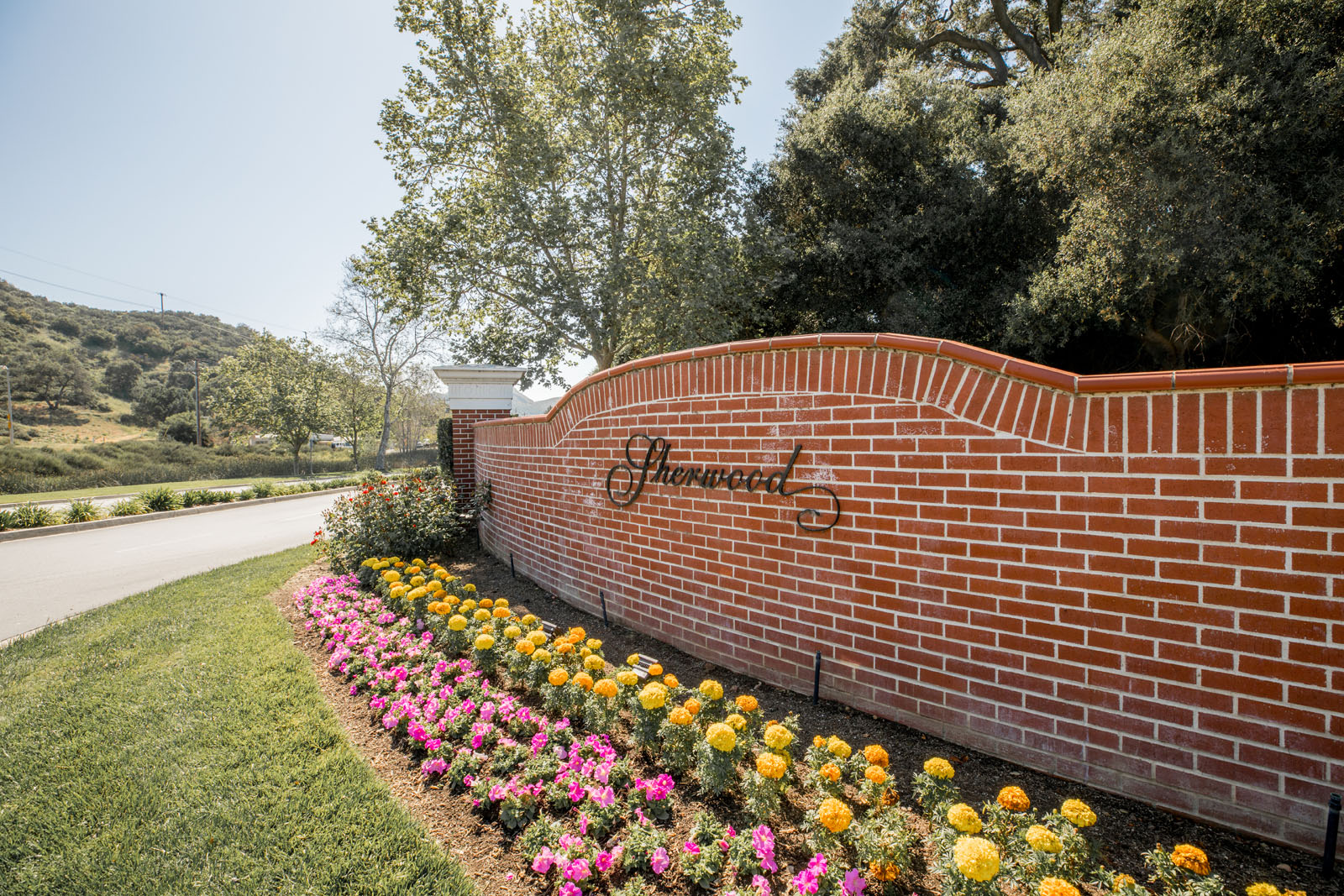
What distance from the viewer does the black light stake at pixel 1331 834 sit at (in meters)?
1.94

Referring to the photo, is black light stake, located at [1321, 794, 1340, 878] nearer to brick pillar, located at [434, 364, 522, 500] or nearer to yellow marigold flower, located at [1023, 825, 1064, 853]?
yellow marigold flower, located at [1023, 825, 1064, 853]

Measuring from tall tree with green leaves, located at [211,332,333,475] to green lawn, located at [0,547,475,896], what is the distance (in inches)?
1318

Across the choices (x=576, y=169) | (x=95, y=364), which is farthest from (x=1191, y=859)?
(x=95, y=364)

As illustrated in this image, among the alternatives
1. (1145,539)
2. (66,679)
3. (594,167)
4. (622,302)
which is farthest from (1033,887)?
(594,167)

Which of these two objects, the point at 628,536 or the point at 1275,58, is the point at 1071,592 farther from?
the point at 1275,58

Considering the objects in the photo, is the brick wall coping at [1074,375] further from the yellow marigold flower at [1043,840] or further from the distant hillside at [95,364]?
the distant hillside at [95,364]

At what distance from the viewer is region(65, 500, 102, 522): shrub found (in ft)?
41.0

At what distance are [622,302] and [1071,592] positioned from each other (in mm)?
Result: 11961

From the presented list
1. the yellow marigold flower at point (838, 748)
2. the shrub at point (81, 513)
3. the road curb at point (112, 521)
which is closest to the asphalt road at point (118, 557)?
the road curb at point (112, 521)

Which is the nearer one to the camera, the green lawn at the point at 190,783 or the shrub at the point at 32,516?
the green lawn at the point at 190,783

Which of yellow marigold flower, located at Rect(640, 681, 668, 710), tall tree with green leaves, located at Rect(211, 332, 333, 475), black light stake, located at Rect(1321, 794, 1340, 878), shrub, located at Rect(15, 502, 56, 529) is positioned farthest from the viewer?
tall tree with green leaves, located at Rect(211, 332, 333, 475)

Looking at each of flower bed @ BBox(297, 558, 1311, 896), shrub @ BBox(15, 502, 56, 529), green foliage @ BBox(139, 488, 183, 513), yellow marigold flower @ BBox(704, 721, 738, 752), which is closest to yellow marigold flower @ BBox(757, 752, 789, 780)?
flower bed @ BBox(297, 558, 1311, 896)

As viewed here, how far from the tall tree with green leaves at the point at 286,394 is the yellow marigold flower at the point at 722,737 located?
38.0 metres

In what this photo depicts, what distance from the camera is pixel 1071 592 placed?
2.49 m
